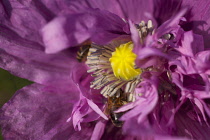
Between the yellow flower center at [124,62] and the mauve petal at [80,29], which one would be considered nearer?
the mauve petal at [80,29]

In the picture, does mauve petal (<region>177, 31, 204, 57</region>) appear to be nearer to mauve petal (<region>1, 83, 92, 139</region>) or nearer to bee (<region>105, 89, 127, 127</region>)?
bee (<region>105, 89, 127, 127</region>)

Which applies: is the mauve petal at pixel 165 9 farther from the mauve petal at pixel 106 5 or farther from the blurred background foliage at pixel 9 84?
the blurred background foliage at pixel 9 84

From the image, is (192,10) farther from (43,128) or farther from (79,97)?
(43,128)

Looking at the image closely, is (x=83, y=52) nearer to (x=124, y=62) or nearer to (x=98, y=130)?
(x=124, y=62)

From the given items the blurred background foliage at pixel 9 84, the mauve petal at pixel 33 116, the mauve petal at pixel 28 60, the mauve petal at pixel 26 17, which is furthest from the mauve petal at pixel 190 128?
the blurred background foliage at pixel 9 84

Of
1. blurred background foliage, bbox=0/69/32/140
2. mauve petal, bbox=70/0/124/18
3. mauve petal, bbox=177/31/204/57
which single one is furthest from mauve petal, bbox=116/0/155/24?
blurred background foliage, bbox=0/69/32/140

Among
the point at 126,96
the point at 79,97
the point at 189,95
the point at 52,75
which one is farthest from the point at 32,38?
the point at 189,95

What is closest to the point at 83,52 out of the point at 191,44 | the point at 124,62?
the point at 124,62
